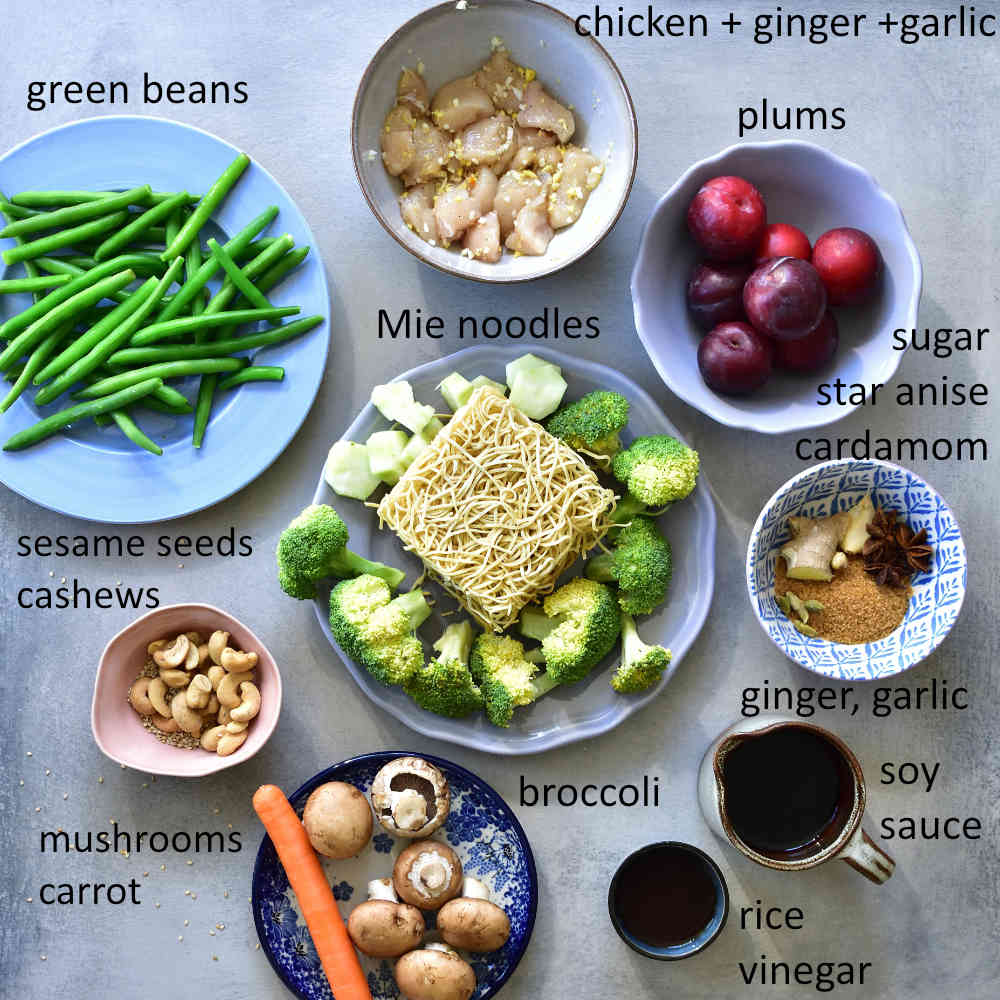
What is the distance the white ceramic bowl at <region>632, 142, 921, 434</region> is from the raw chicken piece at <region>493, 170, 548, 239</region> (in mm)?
256

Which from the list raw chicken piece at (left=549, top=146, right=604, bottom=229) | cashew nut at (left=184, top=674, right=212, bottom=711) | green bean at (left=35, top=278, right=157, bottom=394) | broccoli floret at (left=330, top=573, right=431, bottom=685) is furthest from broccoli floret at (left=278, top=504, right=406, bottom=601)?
raw chicken piece at (left=549, top=146, right=604, bottom=229)

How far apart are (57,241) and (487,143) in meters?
0.95

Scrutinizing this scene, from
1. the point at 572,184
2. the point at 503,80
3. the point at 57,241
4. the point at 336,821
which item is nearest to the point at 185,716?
the point at 336,821

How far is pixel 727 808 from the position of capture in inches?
82.4

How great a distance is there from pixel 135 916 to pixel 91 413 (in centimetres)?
116

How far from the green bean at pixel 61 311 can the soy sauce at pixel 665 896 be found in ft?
5.44

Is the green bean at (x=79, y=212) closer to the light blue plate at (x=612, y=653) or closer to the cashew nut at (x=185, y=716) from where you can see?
the light blue plate at (x=612, y=653)

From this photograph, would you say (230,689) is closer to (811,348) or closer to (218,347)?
(218,347)

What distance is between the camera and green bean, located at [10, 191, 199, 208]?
2.14 m

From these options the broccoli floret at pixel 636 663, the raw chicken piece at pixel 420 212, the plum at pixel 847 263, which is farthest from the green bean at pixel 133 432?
the plum at pixel 847 263

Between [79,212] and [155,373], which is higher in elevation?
[79,212]

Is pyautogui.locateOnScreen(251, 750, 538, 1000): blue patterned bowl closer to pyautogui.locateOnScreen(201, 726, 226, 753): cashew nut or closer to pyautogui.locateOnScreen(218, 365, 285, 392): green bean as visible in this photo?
pyautogui.locateOnScreen(201, 726, 226, 753): cashew nut

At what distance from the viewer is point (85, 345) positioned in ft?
7.06

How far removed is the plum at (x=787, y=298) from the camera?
6.53ft
